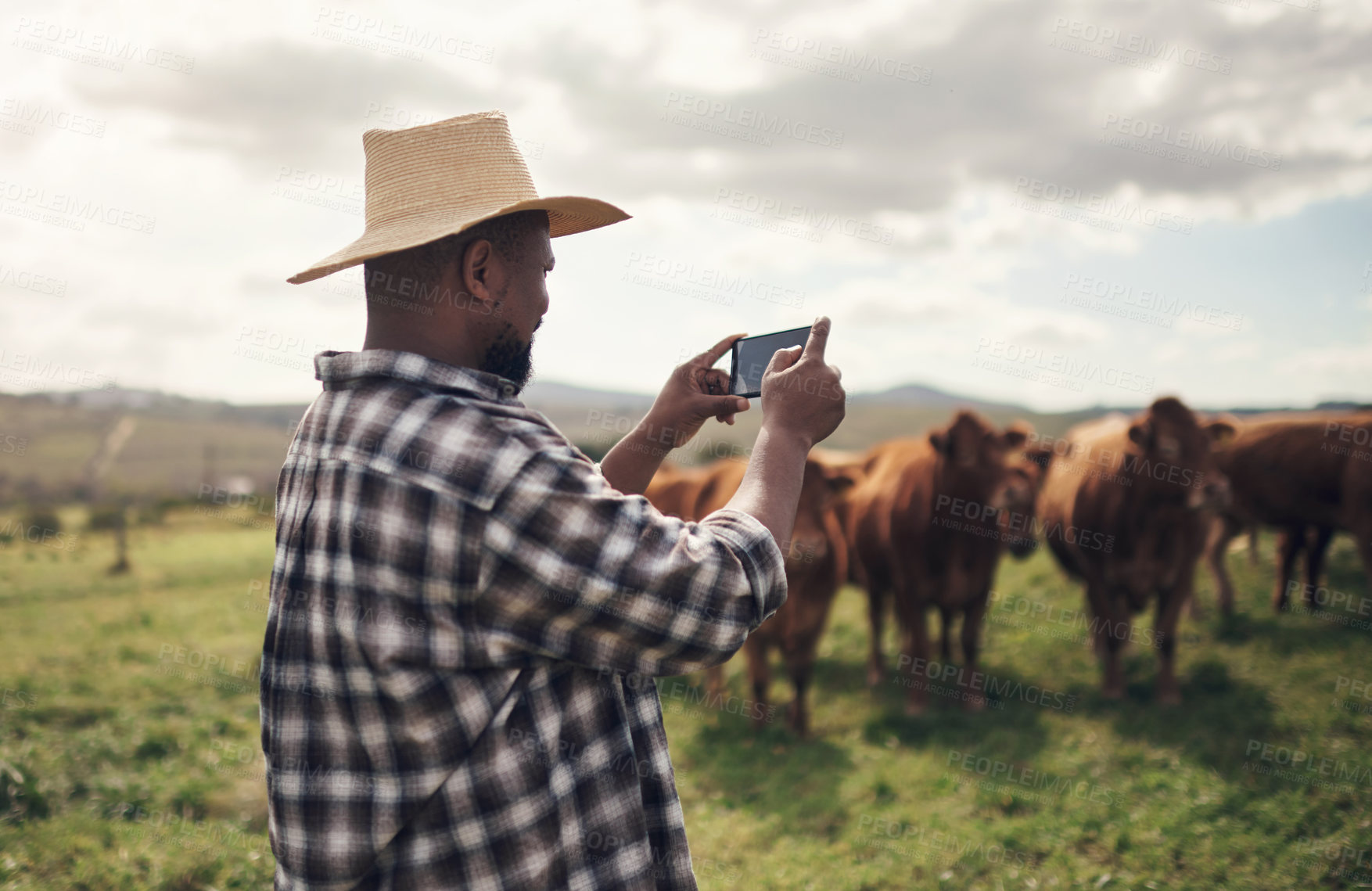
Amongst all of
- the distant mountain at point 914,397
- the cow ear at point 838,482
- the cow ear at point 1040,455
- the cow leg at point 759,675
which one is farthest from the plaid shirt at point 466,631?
the distant mountain at point 914,397

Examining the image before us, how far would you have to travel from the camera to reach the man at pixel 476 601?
5.02 feet

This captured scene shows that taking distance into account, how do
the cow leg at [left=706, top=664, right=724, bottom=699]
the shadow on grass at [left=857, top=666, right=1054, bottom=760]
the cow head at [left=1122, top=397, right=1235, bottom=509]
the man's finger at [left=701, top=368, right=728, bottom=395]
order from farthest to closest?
the cow leg at [left=706, top=664, right=724, bottom=699] < the cow head at [left=1122, top=397, right=1235, bottom=509] < the shadow on grass at [left=857, top=666, right=1054, bottom=760] < the man's finger at [left=701, top=368, right=728, bottom=395]

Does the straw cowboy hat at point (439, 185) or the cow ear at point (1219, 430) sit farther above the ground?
the straw cowboy hat at point (439, 185)

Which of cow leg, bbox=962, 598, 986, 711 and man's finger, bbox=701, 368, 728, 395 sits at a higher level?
man's finger, bbox=701, 368, 728, 395

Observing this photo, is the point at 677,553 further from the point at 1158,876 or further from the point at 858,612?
the point at 858,612

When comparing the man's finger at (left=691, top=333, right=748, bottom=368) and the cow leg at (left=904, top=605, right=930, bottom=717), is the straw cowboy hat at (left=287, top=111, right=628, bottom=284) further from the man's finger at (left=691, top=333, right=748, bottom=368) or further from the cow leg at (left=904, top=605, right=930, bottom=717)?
the cow leg at (left=904, top=605, right=930, bottom=717)

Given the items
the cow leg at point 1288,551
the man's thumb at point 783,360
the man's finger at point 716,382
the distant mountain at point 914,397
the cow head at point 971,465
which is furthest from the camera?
the distant mountain at point 914,397

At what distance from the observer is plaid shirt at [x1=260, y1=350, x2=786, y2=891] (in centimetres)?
152

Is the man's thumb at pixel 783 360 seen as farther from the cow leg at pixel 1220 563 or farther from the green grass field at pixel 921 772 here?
the cow leg at pixel 1220 563

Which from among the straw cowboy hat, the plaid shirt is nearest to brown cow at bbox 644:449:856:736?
the straw cowboy hat

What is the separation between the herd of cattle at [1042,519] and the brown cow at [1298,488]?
0.06 ft

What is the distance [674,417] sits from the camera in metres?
2.36

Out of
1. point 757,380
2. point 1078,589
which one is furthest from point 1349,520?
point 757,380

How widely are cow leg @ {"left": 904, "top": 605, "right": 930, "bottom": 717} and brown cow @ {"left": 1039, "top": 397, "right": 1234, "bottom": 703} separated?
1.56m
